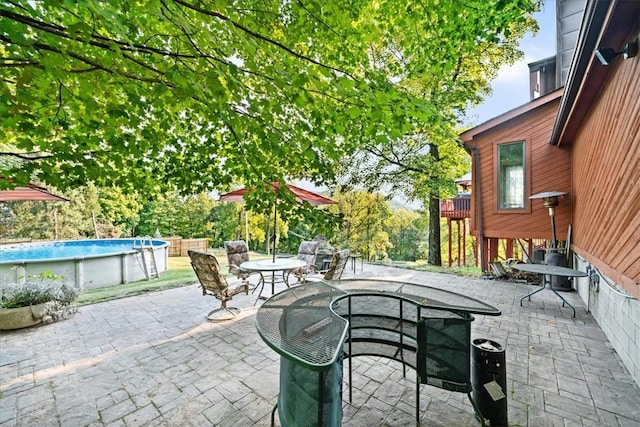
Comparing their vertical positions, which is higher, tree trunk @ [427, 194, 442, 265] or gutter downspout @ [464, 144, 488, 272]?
gutter downspout @ [464, 144, 488, 272]

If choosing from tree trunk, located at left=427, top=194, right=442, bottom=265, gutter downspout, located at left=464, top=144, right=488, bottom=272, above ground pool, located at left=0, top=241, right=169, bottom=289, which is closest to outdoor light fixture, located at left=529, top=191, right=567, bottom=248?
gutter downspout, located at left=464, top=144, right=488, bottom=272

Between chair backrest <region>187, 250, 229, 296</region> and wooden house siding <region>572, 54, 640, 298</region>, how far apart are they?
483 centimetres

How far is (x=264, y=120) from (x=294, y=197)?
0.63m

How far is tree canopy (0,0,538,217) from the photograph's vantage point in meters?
1.81

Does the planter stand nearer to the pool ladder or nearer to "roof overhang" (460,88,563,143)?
the pool ladder

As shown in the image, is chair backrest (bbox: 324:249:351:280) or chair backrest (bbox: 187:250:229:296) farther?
chair backrest (bbox: 324:249:351:280)

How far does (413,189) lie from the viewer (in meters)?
11.2

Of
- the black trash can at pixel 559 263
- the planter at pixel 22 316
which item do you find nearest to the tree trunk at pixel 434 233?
the black trash can at pixel 559 263

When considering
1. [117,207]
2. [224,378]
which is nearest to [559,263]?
[224,378]

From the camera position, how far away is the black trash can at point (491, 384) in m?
2.18

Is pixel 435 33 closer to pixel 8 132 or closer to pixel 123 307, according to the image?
pixel 8 132

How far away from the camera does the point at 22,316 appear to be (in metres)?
4.20

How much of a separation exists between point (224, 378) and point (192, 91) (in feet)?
8.96

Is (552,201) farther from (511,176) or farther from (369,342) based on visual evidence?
(369,342)
